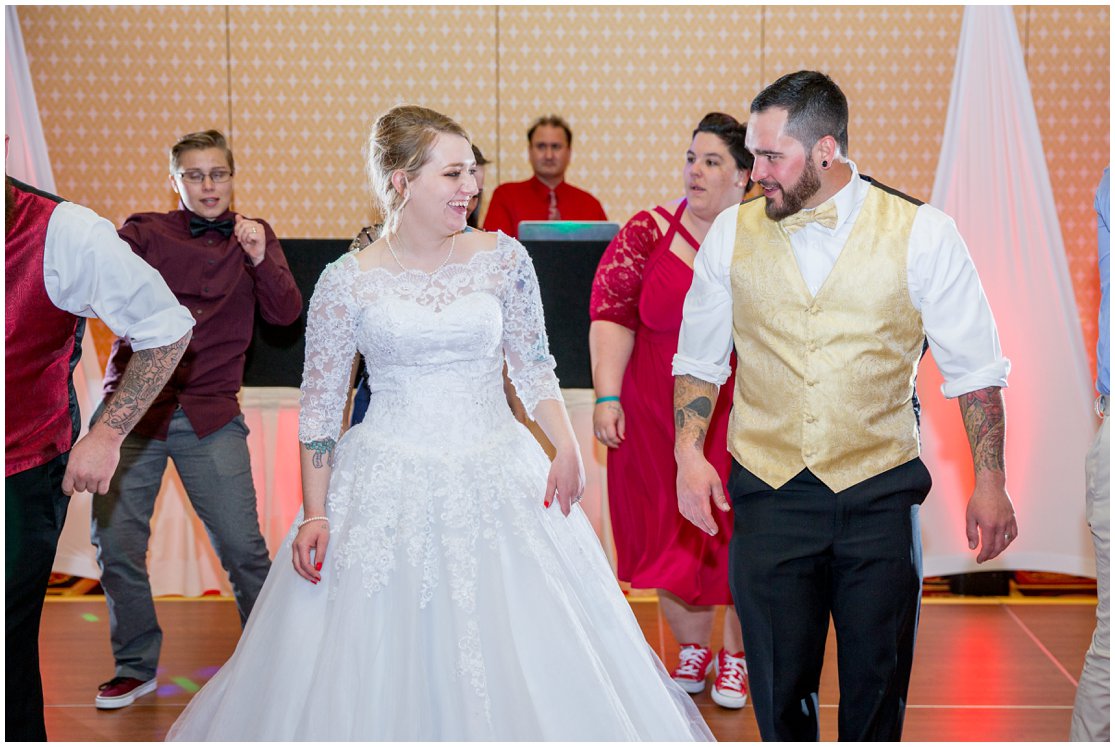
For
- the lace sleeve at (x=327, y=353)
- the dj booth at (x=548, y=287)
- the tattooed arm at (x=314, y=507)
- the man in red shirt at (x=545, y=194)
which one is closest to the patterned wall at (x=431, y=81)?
the man in red shirt at (x=545, y=194)

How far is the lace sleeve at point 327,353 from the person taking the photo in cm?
234

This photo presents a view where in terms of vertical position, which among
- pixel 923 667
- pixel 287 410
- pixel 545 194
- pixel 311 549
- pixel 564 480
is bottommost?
pixel 923 667

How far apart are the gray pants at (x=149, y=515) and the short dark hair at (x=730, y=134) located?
59.8 inches

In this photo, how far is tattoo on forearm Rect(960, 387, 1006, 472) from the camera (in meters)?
2.05

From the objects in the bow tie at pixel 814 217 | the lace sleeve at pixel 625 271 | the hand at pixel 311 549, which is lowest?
the hand at pixel 311 549

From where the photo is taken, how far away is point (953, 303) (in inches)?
79.6

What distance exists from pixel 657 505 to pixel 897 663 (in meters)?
1.19

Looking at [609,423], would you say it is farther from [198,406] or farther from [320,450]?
[198,406]

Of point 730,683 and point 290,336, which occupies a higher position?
point 290,336

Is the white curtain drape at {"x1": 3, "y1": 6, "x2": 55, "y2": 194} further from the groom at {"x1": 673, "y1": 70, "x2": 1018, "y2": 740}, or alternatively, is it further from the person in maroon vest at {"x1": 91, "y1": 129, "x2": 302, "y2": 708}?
the groom at {"x1": 673, "y1": 70, "x2": 1018, "y2": 740}

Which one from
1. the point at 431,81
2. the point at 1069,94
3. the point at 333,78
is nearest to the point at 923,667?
the point at 1069,94

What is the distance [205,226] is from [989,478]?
7.10 ft

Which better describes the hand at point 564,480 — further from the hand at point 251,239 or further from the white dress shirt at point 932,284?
the hand at point 251,239

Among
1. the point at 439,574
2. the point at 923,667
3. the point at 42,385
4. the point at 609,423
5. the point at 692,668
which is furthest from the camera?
the point at 923,667
